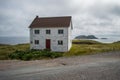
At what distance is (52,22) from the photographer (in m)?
43.0

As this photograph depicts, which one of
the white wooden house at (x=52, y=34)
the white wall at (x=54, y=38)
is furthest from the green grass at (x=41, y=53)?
the white wooden house at (x=52, y=34)

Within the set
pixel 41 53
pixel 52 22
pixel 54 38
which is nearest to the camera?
pixel 41 53

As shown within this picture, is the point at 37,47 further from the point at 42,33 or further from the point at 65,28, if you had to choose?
the point at 65,28

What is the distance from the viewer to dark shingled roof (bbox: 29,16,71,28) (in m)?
41.4

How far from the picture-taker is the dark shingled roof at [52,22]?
41.4 metres

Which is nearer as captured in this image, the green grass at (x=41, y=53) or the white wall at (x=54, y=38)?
the green grass at (x=41, y=53)

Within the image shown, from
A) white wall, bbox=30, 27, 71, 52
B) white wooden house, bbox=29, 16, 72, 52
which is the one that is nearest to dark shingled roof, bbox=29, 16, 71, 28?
white wooden house, bbox=29, 16, 72, 52

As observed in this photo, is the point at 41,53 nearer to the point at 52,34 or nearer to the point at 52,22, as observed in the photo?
the point at 52,34

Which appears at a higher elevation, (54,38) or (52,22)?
(52,22)

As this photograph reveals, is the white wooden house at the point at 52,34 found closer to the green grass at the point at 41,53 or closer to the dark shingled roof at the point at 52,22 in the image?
the dark shingled roof at the point at 52,22

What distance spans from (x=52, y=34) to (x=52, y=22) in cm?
353

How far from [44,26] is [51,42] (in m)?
4.50

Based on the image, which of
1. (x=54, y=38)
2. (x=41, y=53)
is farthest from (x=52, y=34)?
(x=41, y=53)

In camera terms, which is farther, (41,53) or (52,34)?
(52,34)
